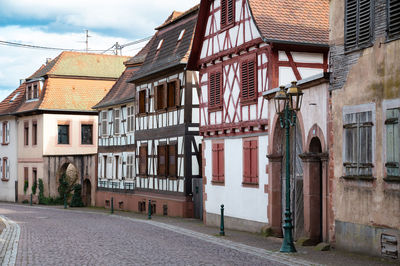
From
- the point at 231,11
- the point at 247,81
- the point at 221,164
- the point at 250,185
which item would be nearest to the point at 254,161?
the point at 250,185

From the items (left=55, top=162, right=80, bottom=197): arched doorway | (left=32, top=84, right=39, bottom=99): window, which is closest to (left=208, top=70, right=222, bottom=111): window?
(left=55, top=162, right=80, bottom=197): arched doorway

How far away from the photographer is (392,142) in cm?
1433

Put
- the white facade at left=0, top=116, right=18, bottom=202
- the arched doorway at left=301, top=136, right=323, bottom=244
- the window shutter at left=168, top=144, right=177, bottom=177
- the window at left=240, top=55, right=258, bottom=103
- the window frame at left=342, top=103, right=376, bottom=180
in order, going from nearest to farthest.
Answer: the window frame at left=342, top=103, right=376, bottom=180
the arched doorway at left=301, top=136, right=323, bottom=244
the window at left=240, top=55, right=258, bottom=103
the window shutter at left=168, top=144, right=177, bottom=177
the white facade at left=0, top=116, right=18, bottom=202

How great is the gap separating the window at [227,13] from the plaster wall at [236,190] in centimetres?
427

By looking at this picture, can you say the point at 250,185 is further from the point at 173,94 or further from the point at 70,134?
the point at 70,134

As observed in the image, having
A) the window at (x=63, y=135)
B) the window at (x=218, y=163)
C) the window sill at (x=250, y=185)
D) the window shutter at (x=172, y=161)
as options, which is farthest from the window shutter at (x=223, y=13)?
the window at (x=63, y=135)

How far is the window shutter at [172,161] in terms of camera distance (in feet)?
108

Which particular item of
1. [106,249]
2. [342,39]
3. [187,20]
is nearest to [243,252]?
[106,249]

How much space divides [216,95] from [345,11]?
1041cm

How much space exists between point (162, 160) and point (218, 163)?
29.0ft

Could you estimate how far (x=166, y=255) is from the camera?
626 inches

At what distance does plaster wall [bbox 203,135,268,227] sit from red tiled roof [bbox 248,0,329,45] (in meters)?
3.39

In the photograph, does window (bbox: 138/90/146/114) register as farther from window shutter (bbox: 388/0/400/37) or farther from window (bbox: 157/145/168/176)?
window shutter (bbox: 388/0/400/37)

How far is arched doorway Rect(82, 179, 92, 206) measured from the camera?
154ft
